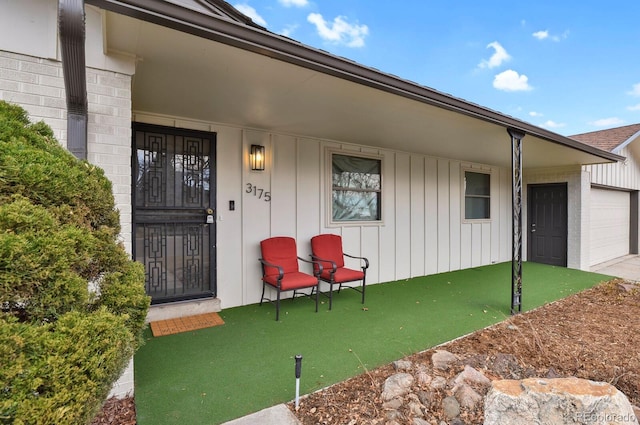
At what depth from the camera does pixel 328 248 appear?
4.81 m

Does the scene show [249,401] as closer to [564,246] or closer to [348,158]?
[348,158]

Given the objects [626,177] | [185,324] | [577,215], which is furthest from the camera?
[626,177]

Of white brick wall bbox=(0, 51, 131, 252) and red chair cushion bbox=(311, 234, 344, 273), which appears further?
red chair cushion bbox=(311, 234, 344, 273)

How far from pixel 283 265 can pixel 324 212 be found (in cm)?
116

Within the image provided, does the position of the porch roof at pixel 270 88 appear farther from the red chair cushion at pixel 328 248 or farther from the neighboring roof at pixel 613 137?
the neighboring roof at pixel 613 137

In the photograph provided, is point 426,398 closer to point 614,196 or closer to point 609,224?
point 609,224

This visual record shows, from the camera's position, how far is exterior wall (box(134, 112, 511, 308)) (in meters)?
4.19

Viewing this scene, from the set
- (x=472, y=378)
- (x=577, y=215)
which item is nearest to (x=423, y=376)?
(x=472, y=378)

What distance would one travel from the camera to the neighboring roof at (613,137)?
7181 millimetres

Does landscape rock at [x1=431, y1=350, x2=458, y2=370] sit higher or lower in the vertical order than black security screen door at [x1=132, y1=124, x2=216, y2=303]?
lower

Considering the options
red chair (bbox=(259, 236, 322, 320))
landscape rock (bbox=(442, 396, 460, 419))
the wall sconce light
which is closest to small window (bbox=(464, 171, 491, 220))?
red chair (bbox=(259, 236, 322, 320))

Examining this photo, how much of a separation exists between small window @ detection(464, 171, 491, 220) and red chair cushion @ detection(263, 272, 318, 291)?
185 inches

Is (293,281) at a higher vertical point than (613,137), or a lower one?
lower

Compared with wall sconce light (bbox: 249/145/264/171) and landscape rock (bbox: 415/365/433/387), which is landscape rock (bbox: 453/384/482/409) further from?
wall sconce light (bbox: 249/145/264/171)
